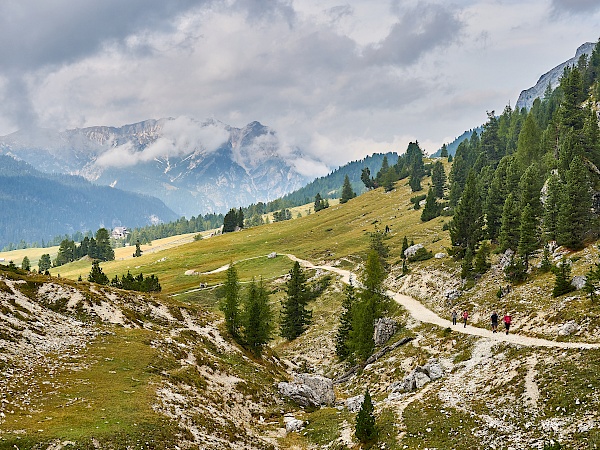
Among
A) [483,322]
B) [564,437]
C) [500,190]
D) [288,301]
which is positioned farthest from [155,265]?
[564,437]

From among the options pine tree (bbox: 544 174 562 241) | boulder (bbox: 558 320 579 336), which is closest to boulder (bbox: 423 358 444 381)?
boulder (bbox: 558 320 579 336)

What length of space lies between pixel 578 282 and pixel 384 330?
1109 inches

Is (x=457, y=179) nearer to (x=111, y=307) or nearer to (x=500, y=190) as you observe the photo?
(x=500, y=190)

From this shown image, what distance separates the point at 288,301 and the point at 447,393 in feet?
181

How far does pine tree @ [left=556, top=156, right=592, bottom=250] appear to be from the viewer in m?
62.7

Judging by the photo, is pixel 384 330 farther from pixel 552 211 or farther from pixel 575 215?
pixel 552 211

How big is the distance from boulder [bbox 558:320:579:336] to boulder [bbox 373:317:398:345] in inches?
1107

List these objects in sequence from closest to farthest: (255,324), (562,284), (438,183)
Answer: (562,284), (255,324), (438,183)

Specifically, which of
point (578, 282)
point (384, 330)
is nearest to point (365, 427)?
point (578, 282)

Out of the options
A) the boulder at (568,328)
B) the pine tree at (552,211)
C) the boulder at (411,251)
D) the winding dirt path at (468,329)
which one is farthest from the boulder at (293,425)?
the boulder at (411,251)

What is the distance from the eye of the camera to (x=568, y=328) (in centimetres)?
4022

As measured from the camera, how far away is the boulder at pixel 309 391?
49.5 meters

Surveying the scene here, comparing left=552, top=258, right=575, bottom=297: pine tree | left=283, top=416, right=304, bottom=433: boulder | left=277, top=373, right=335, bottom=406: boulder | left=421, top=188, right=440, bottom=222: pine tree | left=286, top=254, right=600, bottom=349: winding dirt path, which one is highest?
left=421, top=188, right=440, bottom=222: pine tree

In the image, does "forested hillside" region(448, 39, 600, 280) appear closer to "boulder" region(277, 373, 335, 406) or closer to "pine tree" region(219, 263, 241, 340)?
"boulder" region(277, 373, 335, 406)
